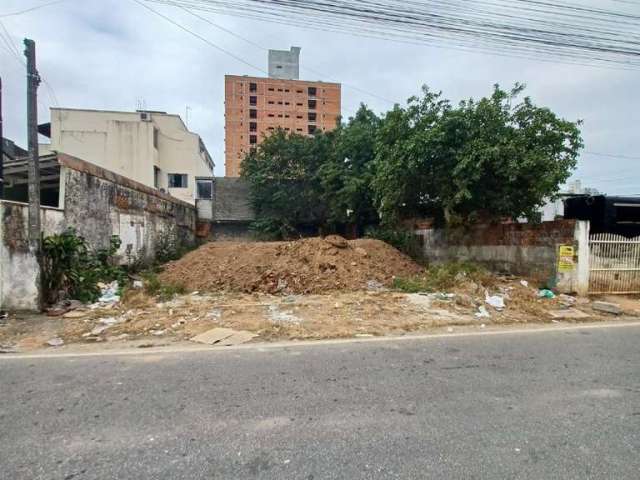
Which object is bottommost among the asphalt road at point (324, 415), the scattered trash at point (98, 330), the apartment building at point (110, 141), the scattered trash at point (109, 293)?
the scattered trash at point (98, 330)

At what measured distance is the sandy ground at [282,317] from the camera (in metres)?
5.71

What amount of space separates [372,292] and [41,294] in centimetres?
714

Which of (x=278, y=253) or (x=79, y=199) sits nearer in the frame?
(x=79, y=199)

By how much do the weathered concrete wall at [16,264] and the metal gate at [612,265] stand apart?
12.3 meters

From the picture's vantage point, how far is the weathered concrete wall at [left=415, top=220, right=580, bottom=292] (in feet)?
30.2

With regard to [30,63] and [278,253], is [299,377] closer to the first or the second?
[30,63]

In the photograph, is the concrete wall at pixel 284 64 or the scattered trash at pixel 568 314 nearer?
the scattered trash at pixel 568 314

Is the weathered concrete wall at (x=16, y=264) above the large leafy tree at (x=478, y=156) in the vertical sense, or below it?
below

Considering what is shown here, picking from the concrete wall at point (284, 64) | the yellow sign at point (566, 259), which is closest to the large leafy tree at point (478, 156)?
the yellow sign at point (566, 259)

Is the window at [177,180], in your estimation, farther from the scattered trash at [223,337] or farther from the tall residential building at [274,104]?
the tall residential building at [274,104]

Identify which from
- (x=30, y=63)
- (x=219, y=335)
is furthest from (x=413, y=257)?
(x=30, y=63)

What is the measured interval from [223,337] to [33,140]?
17.5 feet

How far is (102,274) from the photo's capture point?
29.4ft

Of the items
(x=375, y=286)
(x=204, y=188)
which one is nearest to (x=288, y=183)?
(x=204, y=188)
